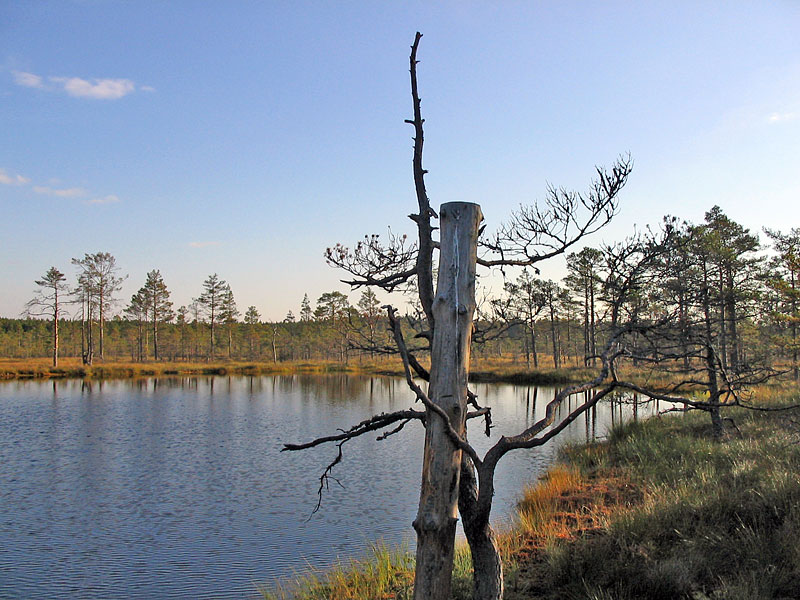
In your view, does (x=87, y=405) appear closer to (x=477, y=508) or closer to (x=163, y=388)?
(x=163, y=388)

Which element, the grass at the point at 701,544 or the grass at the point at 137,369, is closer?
the grass at the point at 701,544

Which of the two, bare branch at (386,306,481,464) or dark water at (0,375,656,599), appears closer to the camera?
bare branch at (386,306,481,464)

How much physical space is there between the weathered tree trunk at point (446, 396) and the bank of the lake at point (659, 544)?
2.49 m

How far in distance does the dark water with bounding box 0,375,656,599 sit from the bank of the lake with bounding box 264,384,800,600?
1926 millimetres

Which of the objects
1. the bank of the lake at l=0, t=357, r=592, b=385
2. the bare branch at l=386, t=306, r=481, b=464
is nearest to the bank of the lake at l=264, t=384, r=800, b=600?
the bare branch at l=386, t=306, r=481, b=464

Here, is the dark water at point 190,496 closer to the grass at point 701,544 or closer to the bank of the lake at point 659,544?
the bank of the lake at point 659,544

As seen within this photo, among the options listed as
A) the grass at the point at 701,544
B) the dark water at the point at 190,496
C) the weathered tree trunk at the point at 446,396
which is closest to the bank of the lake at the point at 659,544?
the grass at the point at 701,544

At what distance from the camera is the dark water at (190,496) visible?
9602mm

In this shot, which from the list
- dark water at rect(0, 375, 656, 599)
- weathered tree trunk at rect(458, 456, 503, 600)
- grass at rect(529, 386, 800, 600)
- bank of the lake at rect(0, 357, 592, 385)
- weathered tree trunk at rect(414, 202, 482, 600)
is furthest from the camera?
bank of the lake at rect(0, 357, 592, 385)

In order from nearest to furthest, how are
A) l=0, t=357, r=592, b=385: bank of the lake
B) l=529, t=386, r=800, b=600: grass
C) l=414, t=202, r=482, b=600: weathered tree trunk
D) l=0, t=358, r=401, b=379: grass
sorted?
l=414, t=202, r=482, b=600: weathered tree trunk < l=529, t=386, r=800, b=600: grass < l=0, t=357, r=592, b=385: bank of the lake < l=0, t=358, r=401, b=379: grass

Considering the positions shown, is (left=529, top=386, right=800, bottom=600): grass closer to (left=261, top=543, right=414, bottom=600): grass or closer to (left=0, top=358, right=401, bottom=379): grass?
(left=261, top=543, right=414, bottom=600): grass

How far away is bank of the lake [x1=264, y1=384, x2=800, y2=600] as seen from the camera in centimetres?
543

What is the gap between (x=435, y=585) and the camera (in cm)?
363

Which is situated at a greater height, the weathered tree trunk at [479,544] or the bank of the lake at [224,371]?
the weathered tree trunk at [479,544]
